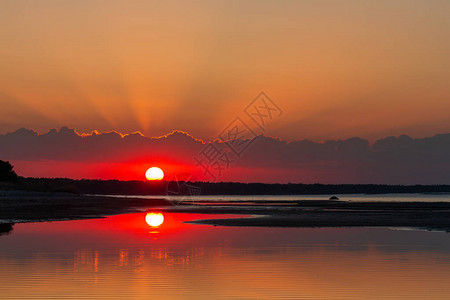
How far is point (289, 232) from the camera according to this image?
145 ft

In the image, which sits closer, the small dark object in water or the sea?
the sea

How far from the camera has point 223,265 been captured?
2627 cm

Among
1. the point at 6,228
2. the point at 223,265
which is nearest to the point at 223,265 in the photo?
the point at 223,265

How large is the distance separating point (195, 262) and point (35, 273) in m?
7.35

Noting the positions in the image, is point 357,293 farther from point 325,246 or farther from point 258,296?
point 325,246

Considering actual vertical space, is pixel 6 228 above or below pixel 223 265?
above

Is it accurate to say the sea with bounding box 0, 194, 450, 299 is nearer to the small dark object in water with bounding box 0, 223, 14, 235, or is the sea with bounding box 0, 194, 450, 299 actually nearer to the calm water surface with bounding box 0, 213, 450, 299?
the calm water surface with bounding box 0, 213, 450, 299

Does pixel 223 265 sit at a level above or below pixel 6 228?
below

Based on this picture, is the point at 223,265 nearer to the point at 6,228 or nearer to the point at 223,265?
the point at 223,265

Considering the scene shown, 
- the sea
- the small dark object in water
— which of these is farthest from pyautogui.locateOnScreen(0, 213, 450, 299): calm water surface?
the small dark object in water

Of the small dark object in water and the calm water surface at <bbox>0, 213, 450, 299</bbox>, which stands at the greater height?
the small dark object in water

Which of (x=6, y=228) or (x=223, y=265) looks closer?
(x=223, y=265)

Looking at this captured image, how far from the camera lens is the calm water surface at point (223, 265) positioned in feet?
66.5

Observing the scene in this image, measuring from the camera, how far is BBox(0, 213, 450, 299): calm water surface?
798 inches
